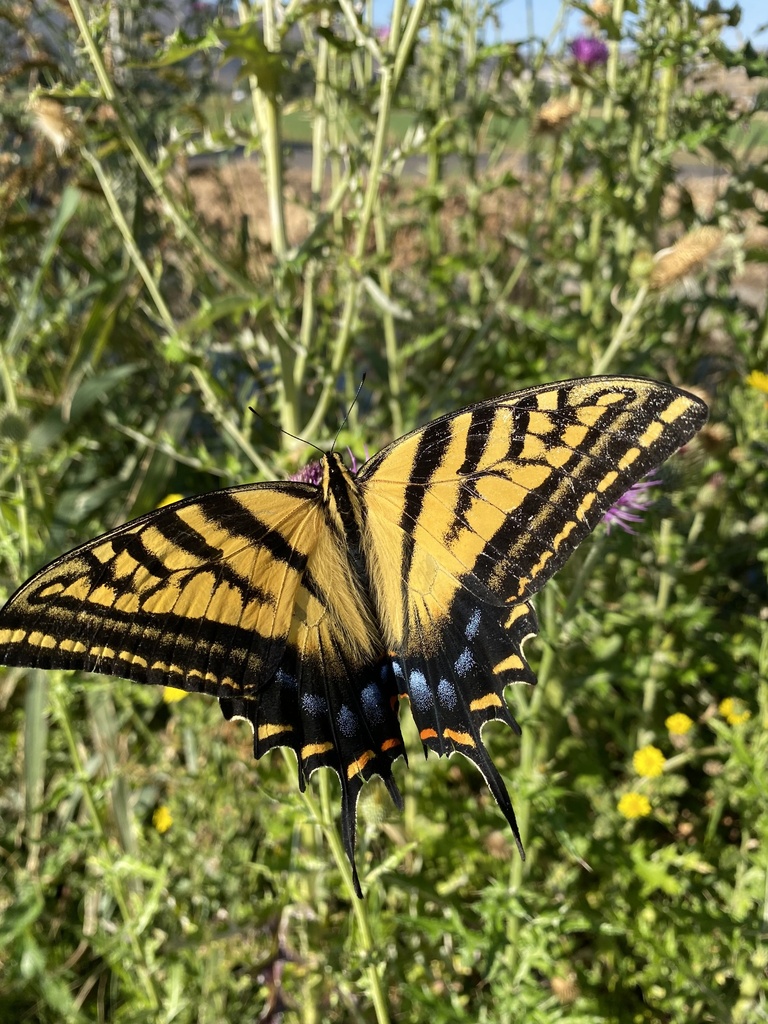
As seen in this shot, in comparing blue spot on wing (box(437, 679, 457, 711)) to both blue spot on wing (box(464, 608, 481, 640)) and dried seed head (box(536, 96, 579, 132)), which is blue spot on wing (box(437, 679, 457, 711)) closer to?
blue spot on wing (box(464, 608, 481, 640))

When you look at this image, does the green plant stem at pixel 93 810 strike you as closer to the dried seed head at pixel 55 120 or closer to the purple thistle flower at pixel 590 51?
the dried seed head at pixel 55 120

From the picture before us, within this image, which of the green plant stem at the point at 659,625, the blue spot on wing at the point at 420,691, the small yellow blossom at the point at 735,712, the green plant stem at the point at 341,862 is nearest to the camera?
the green plant stem at the point at 341,862

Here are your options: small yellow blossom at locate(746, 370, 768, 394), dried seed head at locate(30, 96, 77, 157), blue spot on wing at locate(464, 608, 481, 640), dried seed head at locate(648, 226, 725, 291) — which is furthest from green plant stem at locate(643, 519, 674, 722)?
dried seed head at locate(30, 96, 77, 157)

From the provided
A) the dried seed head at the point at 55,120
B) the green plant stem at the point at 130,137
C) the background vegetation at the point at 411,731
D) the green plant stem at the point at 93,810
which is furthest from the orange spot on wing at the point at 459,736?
the dried seed head at the point at 55,120

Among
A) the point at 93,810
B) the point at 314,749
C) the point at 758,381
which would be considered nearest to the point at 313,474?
the point at 314,749

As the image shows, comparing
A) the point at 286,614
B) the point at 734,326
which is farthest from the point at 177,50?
A: the point at 734,326

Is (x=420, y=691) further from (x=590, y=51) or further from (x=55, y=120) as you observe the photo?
(x=590, y=51)

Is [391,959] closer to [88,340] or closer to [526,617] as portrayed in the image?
[526,617]
